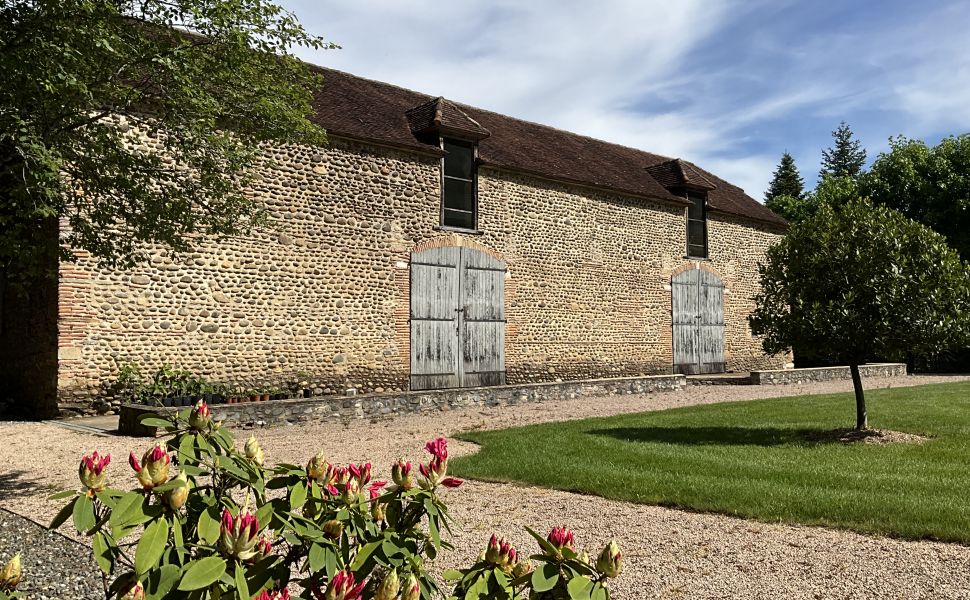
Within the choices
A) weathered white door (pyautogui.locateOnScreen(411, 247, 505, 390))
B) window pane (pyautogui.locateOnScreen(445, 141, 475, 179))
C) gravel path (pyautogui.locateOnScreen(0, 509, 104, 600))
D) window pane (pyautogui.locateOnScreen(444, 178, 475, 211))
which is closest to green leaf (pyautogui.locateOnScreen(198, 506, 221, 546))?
gravel path (pyautogui.locateOnScreen(0, 509, 104, 600))

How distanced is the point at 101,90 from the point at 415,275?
8.56 m

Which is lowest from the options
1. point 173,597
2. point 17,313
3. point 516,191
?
point 173,597

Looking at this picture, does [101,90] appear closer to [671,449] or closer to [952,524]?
[671,449]

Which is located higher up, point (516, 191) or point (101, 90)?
point (516, 191)

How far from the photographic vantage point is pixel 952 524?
4848mm

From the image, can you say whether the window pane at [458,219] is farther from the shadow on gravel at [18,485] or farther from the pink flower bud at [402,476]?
the pink flower bud at [402,476]

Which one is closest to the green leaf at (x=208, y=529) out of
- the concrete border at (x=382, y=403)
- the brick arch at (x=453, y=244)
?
the concrete border at (x=382, y=403)

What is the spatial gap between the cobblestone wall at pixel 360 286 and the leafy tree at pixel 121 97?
14.6ft

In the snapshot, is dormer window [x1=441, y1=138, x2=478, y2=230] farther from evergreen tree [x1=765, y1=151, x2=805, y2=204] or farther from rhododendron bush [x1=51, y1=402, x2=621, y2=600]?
evergreen tree [x1=765, y1=151, x2=805, y2=204]

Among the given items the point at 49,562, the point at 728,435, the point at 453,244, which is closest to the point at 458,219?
the point at 453,244

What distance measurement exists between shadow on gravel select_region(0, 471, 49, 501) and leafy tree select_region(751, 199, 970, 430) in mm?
8643

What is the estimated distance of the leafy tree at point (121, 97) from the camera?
19.0ft

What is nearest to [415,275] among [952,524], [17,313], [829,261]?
[17,313]

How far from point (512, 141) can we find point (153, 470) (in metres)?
16.9
